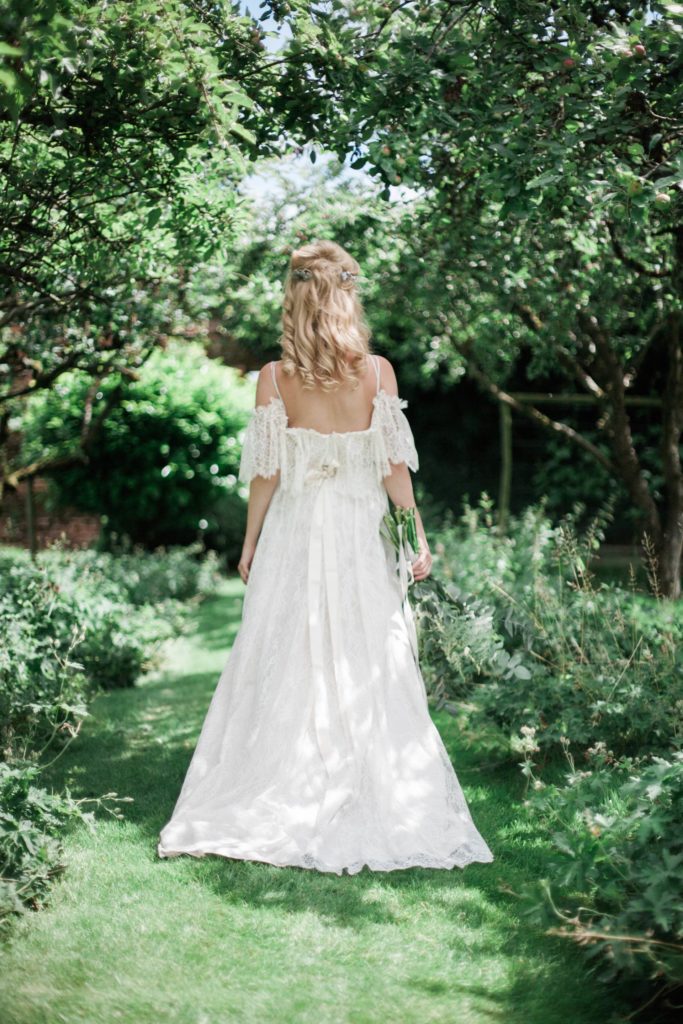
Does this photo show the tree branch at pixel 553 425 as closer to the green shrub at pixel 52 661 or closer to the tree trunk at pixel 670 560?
the tree trunk at pixel 670 560

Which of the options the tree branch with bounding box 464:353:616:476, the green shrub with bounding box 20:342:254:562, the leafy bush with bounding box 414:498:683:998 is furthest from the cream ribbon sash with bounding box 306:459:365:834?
the green shrub with bounding box 20:342:254:562

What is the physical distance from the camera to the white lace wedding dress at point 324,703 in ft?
10.3

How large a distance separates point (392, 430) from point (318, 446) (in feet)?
0.99


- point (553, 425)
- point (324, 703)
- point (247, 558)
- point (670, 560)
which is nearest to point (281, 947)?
point (324, 703)

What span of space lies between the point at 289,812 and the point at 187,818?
39 centimetres

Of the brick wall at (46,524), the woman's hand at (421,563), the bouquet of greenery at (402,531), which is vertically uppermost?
the bouquet of greenery at (402,531)

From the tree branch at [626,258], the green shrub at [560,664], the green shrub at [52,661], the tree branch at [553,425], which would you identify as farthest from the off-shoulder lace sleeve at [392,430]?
the tree branch at [553,425]

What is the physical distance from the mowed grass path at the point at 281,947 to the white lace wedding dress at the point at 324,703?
0.12 metres

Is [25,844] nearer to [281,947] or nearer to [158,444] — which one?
[281,947]

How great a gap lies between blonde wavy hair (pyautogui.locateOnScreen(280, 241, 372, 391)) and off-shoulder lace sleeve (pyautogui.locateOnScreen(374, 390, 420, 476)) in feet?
0.46

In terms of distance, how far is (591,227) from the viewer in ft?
16.5

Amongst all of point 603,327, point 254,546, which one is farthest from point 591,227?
point 254,546

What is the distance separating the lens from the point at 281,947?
2.54 m

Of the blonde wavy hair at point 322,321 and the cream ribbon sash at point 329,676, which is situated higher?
the blonde wavy hair at point 322,321
